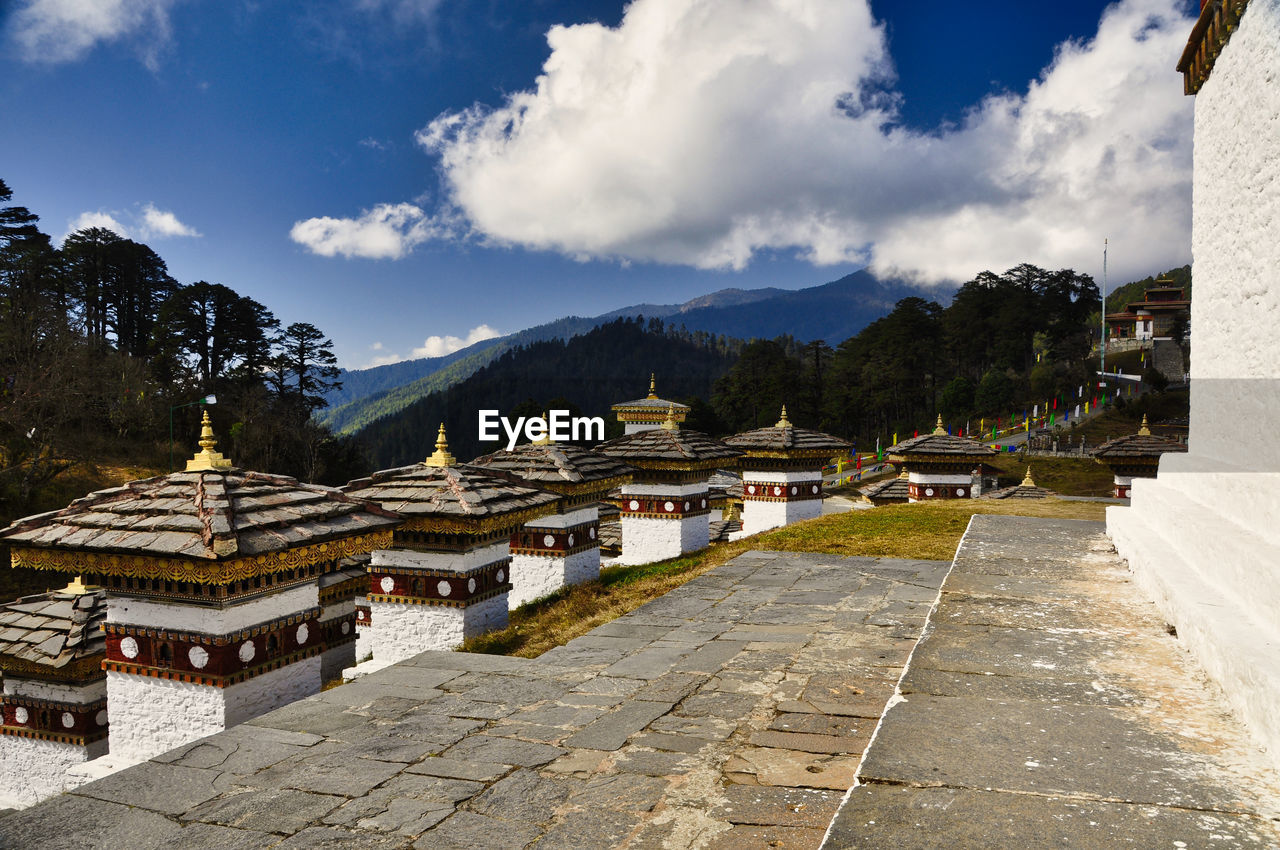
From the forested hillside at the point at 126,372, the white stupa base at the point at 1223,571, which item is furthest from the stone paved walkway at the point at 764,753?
the forested hillside at the point at 126,372

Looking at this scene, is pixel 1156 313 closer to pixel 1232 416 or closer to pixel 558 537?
pixel 558 537

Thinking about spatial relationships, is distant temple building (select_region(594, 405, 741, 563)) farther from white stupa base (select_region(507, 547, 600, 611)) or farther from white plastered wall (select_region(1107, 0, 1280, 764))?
white plastered wall (select_region(1107, 0, 1280, 764))

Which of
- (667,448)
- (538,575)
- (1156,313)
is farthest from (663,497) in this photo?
(1156,313)

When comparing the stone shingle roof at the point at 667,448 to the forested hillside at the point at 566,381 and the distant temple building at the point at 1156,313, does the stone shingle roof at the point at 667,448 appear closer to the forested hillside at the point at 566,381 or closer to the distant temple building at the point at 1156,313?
the forested hillside at the point at 566,381

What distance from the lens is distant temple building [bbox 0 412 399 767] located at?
570cm

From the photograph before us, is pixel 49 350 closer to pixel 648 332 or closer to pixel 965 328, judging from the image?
pixel 965 328

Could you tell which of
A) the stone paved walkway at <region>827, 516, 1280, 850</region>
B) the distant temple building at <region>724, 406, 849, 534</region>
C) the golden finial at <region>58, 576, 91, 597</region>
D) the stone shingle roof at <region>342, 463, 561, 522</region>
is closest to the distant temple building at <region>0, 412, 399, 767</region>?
the stone shingle roof at <region>342, 463, 561, 522</region>

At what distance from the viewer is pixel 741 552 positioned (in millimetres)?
9172

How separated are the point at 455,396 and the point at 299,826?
96088mm

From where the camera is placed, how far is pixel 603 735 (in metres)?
3.63

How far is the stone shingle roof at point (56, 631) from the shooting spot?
8.01 meters

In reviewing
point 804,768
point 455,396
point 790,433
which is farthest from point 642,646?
point 455,396

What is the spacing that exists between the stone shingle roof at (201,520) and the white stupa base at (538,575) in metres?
3.74

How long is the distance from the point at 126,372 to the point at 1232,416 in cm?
4413
